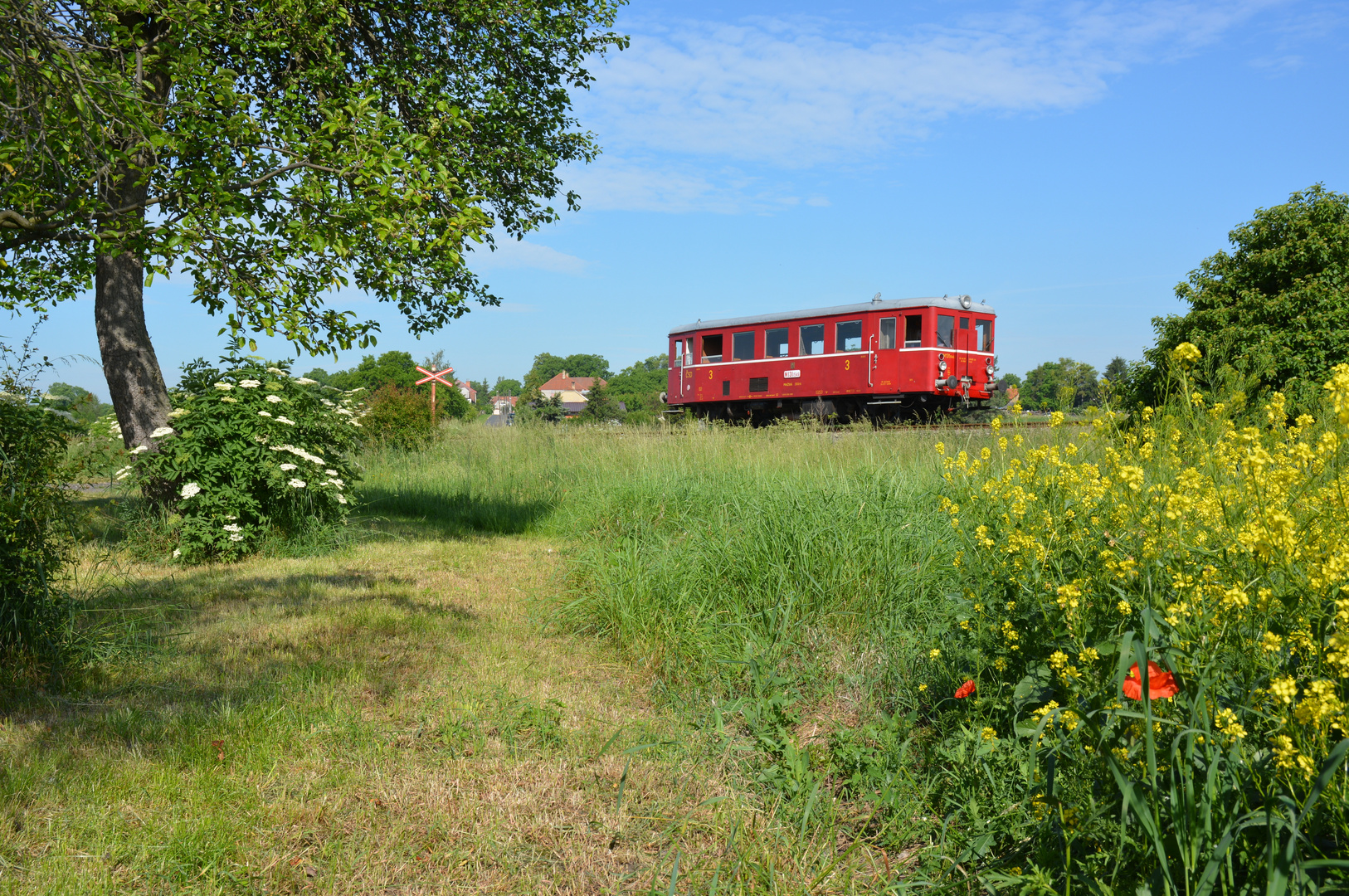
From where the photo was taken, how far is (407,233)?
5.02 m

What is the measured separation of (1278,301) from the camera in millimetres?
7488

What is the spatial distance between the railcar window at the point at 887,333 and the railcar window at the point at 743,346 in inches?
122

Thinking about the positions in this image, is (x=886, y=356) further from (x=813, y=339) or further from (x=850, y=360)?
(x=813, y=339)

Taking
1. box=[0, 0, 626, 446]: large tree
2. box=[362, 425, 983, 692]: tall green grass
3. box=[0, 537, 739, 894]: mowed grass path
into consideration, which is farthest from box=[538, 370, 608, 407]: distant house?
box=[0, 537, 739, 894]: mowed grass path

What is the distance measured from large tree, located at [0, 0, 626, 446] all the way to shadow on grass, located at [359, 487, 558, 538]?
7.10 ft

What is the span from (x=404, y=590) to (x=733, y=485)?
2.27 meters

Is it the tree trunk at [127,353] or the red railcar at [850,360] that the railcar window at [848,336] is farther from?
the tree trunk at [127,353]

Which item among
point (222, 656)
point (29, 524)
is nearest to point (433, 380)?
point (222, 656)

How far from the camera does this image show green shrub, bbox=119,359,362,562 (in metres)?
5.47

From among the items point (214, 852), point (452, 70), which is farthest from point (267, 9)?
point (214, 852)

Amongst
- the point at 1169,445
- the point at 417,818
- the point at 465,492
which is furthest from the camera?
the point at 465,492

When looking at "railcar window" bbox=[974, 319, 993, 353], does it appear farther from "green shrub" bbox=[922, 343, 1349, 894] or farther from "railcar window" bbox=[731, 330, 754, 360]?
"green shrub" bbox=[922, 343, 1349, 894]

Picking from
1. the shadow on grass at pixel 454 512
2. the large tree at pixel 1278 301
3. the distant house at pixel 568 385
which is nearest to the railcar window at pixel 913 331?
the large tree at pixel 1278 301

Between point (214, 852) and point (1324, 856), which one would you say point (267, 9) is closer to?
point (214, 852)
